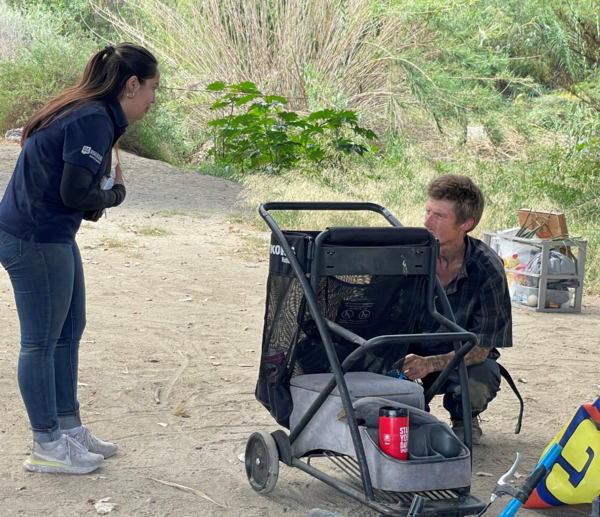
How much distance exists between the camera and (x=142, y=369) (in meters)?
4.90

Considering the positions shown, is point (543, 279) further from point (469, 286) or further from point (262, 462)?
point (262, 462)

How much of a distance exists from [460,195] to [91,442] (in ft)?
6.51

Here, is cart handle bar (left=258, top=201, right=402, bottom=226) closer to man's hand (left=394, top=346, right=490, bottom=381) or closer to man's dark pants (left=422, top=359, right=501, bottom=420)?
A: man's hand (left=394, top=346, right=490, bottom=381)

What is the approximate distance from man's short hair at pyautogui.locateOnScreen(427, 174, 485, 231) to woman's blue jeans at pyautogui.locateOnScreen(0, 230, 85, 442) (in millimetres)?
1629

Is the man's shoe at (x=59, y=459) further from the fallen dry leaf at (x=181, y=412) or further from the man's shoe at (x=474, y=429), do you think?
the man's shoe at (x=474, y=429)

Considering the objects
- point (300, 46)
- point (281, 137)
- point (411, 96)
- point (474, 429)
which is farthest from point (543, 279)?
point (300, 46)

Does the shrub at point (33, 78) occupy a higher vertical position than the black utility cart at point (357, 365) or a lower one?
higher

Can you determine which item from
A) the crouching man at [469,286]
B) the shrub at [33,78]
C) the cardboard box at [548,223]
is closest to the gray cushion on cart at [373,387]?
the crouching man at [469,286]

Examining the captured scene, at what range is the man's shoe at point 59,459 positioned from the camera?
10.9ft

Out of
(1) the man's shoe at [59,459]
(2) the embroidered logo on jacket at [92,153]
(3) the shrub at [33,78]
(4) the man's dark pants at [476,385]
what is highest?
(3) the shrub at [33,78]

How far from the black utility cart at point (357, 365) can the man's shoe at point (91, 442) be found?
0.68m

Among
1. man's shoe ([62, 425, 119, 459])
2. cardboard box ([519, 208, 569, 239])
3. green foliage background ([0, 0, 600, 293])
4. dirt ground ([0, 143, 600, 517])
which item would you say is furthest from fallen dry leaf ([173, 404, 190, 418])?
green foliage background ([0, 0, 600, 293])

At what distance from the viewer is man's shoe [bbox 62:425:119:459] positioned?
350 centimetres

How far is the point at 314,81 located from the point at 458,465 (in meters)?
15.3
